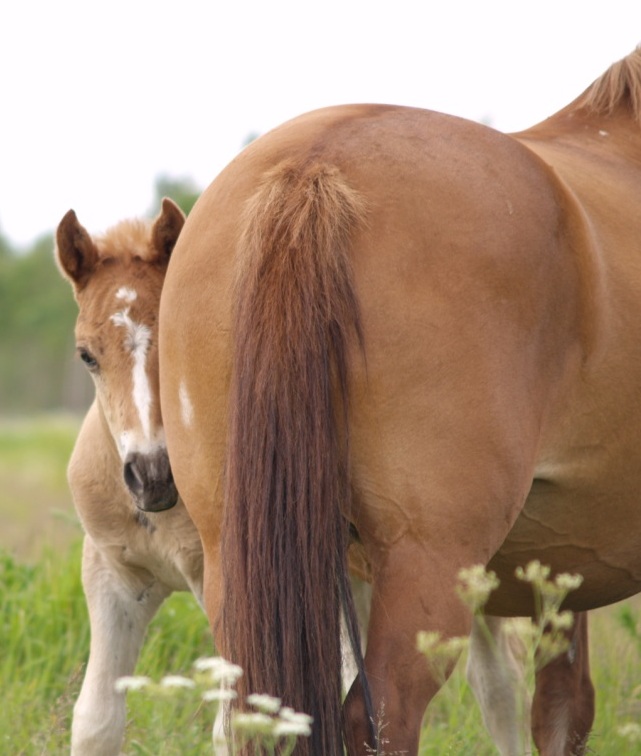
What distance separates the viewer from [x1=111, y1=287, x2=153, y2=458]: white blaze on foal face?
3.05 meters

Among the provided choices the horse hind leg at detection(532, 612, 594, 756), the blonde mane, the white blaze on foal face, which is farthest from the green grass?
the blonde mane

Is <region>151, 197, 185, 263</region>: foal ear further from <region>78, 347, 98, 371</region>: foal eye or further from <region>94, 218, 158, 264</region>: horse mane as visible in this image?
<region>78, 347, 98, 371</region>: foal eye

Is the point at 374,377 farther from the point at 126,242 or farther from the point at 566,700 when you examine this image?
the point at 566,700

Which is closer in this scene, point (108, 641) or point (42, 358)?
point (108, 641)

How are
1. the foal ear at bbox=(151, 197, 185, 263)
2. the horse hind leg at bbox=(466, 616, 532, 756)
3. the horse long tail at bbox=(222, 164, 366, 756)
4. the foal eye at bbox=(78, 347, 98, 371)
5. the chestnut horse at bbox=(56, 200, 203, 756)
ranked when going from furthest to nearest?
the horse hind leg at bbox=(466, 616, 532, 756) → the foal ear at bbox=(151, 197, 185, 263) → the foal eye at bbox=(78, 347, 98, 371) → the chestnut horse at bbox=(56, 200, 203, 756) → the horse long tail at bbox=(222, 164, 366, 756)

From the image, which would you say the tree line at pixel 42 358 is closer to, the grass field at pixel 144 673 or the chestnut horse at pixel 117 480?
the grass field at pixel 144 673

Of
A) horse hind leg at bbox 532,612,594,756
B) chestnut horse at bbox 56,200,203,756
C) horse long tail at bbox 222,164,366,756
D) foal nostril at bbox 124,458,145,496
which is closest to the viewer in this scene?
horse long tail at bbox 222,164,366,756

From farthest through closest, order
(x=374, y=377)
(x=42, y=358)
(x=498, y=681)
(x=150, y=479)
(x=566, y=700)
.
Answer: (x=42, y=358) → (x=498, y=681) → (x=566, y=700) → (x=150, y=479) → (x=374, y=377)

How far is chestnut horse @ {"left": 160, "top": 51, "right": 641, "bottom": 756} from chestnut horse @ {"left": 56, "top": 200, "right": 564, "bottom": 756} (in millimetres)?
805

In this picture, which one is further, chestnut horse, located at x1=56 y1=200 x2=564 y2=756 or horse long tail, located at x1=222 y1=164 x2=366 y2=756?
chestnut horse, located at x1=56 y1=200 x2=564 y2=756

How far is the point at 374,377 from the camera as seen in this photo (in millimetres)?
2184

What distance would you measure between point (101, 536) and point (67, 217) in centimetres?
105

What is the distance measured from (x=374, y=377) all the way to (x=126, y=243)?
5.39 ft

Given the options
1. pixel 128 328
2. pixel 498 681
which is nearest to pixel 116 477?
pixel 128 328
